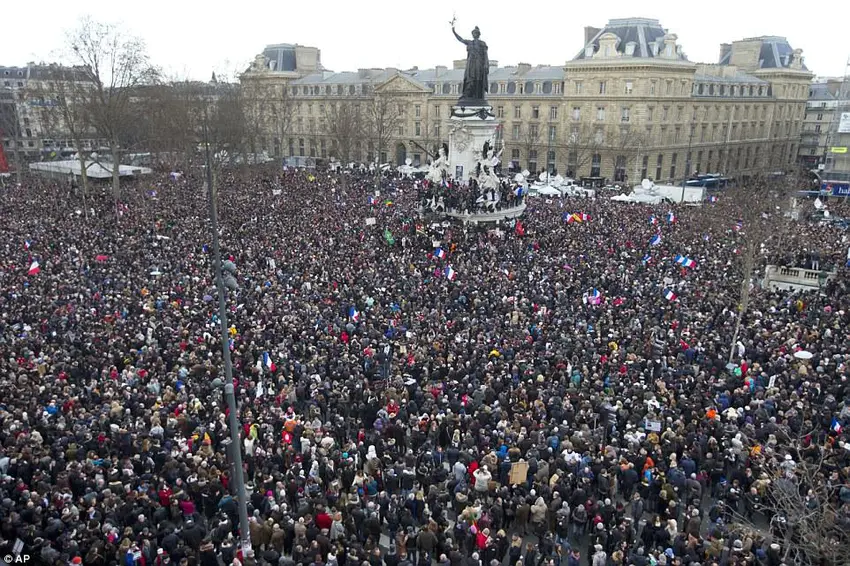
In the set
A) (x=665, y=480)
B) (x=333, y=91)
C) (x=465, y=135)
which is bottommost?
(x=665, y=480)

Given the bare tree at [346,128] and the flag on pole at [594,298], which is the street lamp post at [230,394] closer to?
the flag on pole at [594,298]

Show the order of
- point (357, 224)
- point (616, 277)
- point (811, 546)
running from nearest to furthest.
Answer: point (811, 546), point (616, 277), point (357, 224)

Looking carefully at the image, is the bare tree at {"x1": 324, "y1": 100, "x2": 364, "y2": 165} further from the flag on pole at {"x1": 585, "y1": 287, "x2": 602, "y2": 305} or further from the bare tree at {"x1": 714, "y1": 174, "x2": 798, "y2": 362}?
the flag on pole at {"x1": 585, "y1": 287, "x2": 602, "y2": 305}

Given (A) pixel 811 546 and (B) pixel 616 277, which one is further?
(B) pixel 616 277

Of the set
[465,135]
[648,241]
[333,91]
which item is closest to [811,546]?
[648,241]

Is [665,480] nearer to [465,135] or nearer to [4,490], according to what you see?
[4,490]

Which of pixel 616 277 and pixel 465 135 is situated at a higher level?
pixel 465 135

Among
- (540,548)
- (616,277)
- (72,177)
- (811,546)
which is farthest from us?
(72,177)
